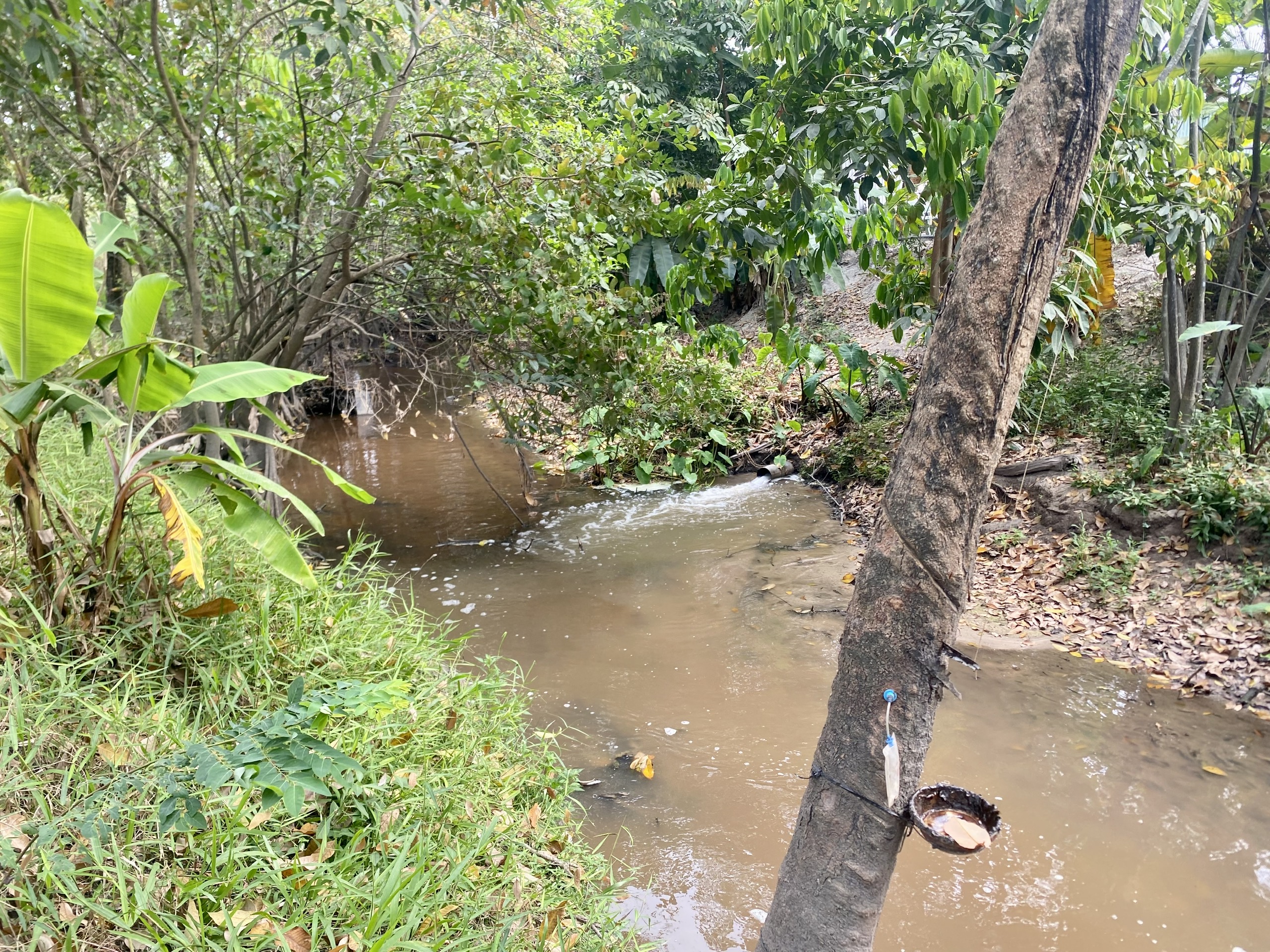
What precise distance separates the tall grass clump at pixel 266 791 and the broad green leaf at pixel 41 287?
2.75 ft

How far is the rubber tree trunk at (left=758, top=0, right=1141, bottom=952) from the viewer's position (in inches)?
70.4

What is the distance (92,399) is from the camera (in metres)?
2.79

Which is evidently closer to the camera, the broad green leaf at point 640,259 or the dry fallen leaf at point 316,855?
the dry fallen leaf at point 316,855

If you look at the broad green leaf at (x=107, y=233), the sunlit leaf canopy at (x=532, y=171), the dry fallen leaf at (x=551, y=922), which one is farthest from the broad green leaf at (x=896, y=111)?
the broad green leaf at (x=107, y=233)

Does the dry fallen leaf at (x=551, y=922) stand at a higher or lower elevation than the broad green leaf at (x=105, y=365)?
lower

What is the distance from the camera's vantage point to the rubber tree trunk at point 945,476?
179 centimetres

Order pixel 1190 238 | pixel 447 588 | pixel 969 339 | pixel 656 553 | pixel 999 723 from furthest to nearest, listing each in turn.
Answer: pixel 656 553, pixel 447 588, pixel 1190 238, pixel 999 723, pixel 969 339

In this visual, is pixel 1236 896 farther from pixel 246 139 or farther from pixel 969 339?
pixel 246 139

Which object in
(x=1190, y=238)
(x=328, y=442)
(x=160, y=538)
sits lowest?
(x=328, y=442)

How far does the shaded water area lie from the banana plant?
200 cm

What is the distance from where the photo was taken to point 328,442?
40.0 feet

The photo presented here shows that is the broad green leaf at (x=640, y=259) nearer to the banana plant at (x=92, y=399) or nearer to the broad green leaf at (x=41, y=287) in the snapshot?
the banana plant at (x=92, y=399)

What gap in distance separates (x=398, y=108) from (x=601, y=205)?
1.98 meters

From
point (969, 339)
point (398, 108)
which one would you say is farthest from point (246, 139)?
point (969, 339)
